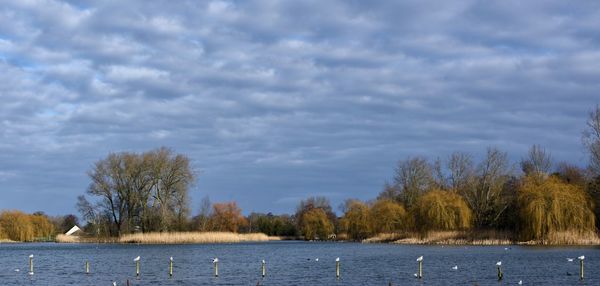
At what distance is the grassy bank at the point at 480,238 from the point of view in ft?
222

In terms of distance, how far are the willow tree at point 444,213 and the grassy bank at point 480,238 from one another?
101 cm

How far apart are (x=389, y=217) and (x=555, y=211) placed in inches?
1320

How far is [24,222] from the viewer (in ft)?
392

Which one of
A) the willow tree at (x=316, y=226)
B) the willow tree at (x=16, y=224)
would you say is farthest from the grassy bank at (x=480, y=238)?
the willow tree at (x=16, y=224)

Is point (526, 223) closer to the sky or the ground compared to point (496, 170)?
closer to the ground

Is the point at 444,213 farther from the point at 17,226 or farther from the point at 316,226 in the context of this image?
the point at 17,226

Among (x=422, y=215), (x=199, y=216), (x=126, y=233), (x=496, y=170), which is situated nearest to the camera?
(x=422, y=215)

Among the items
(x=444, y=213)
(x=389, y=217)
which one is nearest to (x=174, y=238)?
(x=389, y=217)

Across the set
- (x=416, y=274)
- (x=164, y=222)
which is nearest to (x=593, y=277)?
(x=416, y=274)

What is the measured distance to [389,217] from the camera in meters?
97.9

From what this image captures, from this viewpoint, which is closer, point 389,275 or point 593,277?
point 593,277

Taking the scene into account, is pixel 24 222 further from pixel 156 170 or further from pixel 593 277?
pixel 593 277

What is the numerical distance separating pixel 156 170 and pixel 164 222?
7.17 meters

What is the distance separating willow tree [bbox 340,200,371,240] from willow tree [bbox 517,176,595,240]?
1524 inches
